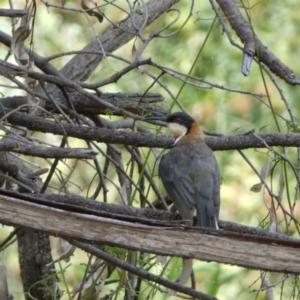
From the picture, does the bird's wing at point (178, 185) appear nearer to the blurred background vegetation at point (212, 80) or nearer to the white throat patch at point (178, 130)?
the white throat patch at point (178, 130)

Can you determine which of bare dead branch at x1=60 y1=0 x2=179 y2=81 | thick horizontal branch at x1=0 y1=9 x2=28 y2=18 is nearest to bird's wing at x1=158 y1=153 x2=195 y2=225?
bare dead branch at x1=60 y1=0 x2=179 y2=81

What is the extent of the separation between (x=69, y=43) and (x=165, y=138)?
3744 mm

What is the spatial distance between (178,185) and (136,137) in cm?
89

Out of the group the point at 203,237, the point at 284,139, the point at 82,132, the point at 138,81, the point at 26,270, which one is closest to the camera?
the point at 203,237

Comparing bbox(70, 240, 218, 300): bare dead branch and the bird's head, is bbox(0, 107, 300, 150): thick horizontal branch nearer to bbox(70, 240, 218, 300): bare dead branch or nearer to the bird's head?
bbox(70, 240, 218, 300): bare dead branch

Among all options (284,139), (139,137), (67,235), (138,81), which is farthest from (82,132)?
(138,81)

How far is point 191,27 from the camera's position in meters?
6.52

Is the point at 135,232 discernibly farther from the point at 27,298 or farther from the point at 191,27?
the point at 191,27

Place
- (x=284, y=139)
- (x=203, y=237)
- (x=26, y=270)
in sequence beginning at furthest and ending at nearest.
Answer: (x=26, y=270) → (x=284, y=139) → (x=203, y=237)

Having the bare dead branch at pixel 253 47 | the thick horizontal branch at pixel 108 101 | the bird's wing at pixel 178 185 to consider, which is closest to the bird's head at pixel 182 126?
the bird's wing at pixel 178 185

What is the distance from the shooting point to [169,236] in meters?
1.91

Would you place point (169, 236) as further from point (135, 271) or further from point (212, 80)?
point (212, 80)

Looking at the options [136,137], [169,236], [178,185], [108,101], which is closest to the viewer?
[169,236]

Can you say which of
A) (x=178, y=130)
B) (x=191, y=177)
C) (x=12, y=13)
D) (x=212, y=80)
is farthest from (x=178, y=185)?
(x=212, y=80)
